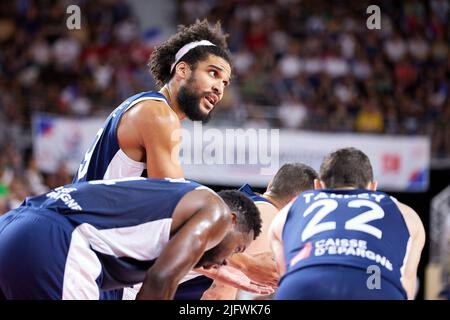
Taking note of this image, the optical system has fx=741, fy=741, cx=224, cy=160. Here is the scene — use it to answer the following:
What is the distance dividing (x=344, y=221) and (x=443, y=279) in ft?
24.4

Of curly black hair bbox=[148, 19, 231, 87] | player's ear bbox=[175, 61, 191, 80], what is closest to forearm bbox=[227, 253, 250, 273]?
player's ear bbox=[175, 61, 191, 80]

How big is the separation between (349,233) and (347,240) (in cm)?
4

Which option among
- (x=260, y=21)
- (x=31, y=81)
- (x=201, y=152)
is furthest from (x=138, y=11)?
(x=201, y=152)

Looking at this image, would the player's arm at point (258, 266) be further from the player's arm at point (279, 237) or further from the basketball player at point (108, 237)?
the basketball player at point (108, 237)

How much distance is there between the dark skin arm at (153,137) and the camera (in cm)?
439

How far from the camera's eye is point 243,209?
396 centimetres

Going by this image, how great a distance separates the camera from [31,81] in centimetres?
1321

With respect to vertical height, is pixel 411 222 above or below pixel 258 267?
above

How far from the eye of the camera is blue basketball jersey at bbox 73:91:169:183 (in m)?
4.56

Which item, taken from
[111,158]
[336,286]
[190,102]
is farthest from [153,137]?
[336,286]

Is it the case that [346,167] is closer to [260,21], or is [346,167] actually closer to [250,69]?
[250,69]

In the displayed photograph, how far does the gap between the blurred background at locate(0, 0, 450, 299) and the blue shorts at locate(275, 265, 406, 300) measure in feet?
24.0

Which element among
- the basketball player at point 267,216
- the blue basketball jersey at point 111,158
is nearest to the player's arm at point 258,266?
the basketball player at point 267,216

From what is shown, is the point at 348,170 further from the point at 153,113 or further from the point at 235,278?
the point at 153,113
